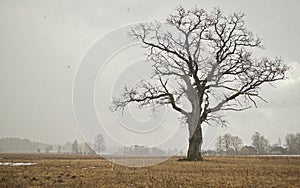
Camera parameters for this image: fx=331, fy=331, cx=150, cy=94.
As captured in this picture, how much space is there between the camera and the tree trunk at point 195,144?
3059 centimetres

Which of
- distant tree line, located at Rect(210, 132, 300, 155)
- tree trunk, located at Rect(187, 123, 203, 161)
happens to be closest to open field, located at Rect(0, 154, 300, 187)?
tree trunk, located at Rect(187, 123, 203, 161)

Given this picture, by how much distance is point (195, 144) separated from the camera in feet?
102

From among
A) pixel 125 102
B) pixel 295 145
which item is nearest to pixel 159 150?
pixel 125 102

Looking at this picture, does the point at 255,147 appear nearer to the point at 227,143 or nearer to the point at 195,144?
the point at 227,143

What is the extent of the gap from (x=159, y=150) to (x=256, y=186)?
50.1 feet

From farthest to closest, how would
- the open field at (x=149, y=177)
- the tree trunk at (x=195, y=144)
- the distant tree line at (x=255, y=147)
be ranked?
the distant tree line at (x=255, y=147) → the tree trunk at (x=195, y=144) → the open field at (x=149, y=177)

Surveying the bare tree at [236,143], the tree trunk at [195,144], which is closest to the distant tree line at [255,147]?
the bare tree at [236,143]

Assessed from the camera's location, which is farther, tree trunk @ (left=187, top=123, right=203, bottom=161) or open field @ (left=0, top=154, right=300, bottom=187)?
tree trunk @ (left=187, top=123, right=203, bottom=161)

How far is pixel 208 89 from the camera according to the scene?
32.1 metres

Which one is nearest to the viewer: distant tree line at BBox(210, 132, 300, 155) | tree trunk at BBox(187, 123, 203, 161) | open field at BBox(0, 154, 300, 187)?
open field at BBox(0, 154, 300, 187)

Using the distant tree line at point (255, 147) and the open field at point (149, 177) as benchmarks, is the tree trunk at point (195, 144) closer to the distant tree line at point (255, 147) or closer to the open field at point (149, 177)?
the open field at point (149, 177)

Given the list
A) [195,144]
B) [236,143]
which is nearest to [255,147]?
[236,143]

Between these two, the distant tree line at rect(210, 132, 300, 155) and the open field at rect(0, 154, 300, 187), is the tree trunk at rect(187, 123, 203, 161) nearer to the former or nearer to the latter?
the open field at rect(0, 154, 300, 187)

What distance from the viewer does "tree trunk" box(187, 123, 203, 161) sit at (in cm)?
3059
